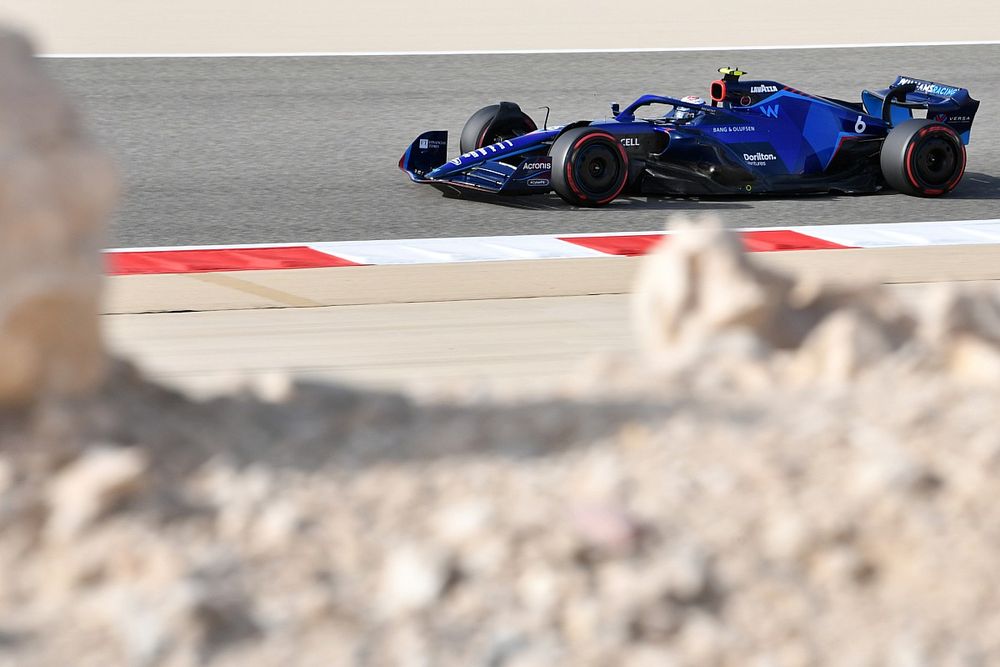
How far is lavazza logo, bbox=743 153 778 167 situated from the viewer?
8562 millimetres

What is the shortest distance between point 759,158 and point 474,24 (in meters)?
8.94

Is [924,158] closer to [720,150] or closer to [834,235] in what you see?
[720,150]

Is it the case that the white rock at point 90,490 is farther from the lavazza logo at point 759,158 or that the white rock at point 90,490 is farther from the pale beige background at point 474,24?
the pale beige background at point 474,24

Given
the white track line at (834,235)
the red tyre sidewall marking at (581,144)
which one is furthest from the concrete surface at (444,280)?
the red tyre sidewall marking at (581,144)

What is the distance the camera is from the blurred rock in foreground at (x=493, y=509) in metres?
2.16

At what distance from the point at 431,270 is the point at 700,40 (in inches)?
415

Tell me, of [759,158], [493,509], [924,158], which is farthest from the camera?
[924,158]

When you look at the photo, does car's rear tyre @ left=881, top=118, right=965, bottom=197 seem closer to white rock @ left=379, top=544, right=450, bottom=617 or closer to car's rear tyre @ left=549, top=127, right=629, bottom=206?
car's rear tyre @ left=549, top=127, right=629, bottom=206

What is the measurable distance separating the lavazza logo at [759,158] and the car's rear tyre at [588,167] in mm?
766

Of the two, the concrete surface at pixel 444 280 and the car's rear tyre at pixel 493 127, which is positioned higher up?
the car's rear tyre at pixel 493 127

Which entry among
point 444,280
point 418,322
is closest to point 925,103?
point 444,280

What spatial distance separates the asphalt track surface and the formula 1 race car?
0.43 feet

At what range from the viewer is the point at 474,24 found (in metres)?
17.0

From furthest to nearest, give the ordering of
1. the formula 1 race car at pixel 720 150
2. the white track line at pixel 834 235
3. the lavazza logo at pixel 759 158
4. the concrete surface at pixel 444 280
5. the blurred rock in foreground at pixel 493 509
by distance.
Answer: the lavazza logo at pixel 759 158
the formula 1 race car at pixel 720 150
the white track line at pixel 834 235
the concrete surface at pixel 444 280
the blurred rock in foreground at pixel 493 509
